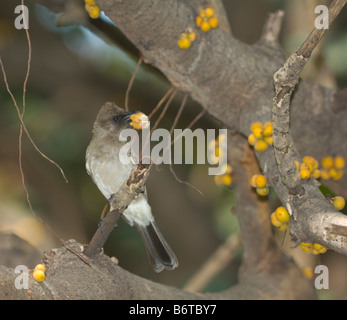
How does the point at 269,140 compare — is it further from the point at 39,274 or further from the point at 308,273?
the point at 308,273

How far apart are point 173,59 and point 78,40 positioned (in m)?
0.82

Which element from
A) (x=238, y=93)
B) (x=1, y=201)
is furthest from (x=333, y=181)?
(x=1, y=201)

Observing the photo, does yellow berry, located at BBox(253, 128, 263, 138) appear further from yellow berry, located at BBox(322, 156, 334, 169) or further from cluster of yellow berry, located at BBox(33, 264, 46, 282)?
cluster of yellow berry, located at BBox(33, 264, 46, 282)

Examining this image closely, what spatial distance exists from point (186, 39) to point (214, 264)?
2.08 meters

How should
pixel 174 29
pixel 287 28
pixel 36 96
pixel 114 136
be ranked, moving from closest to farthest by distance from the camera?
pixel 114 136
pixel 174 29
pixel 36 96
pixel 287 28

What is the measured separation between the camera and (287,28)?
16.4 ft

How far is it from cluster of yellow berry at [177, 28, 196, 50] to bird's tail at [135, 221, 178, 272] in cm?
94

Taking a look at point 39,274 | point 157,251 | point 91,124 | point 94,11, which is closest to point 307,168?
point 157,251

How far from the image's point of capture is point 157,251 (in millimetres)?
2643

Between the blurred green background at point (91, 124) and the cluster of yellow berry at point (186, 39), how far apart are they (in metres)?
0.47

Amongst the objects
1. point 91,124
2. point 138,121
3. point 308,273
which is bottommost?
point 308,273

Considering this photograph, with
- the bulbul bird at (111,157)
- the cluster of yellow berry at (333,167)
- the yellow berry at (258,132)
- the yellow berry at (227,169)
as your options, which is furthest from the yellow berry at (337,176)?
the bulbul bird at (111,157)
